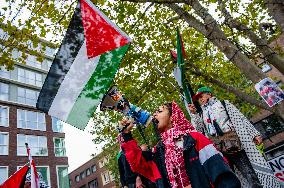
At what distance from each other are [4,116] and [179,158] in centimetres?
3173

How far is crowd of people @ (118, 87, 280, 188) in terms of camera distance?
276cm

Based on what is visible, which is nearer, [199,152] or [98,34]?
[199,152]

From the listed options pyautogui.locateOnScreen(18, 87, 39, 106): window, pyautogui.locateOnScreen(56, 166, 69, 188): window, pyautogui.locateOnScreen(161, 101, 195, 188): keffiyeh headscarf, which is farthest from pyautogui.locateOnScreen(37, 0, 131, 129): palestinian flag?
pyautogui.locateOnScreen(18, 87, 39, 106): window

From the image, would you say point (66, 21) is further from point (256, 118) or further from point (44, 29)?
point (256, 118)

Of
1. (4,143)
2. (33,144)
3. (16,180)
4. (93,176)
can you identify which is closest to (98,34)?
(16,180)

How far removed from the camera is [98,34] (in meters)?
4.03

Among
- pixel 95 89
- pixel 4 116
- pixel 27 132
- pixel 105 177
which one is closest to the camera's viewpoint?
pixel 95 89

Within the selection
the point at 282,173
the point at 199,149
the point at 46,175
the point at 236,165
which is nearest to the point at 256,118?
the point at 46,175

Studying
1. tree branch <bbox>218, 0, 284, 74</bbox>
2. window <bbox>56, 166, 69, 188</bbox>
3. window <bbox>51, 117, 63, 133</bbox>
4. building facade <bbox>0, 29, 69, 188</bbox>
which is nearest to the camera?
tree branch <bbox>218, 0, 284, 74</bbox>

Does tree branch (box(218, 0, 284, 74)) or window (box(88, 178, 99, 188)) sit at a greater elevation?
window (box(88, 178, 99, 188))

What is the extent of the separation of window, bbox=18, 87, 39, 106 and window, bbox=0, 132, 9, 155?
195 inches

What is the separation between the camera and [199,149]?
2.84 meters

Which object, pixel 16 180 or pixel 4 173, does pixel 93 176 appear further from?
pixel 16 180

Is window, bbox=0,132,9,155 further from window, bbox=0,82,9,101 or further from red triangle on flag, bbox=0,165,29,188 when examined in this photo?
red triangle on flag, bbox=0,165,29,188
